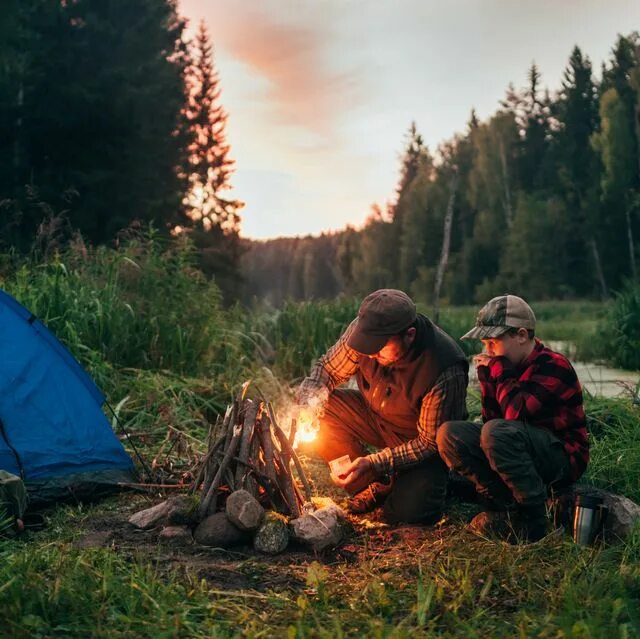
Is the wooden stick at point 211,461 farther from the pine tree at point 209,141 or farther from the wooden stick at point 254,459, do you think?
the pine tree at point 209,141

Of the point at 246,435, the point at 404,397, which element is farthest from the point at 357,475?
the point at 246,435

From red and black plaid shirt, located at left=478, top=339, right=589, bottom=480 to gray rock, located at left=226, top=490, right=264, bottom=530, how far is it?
1.31 m

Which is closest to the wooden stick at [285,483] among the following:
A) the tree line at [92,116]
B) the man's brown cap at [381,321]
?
the man's brown cap at [381,321]

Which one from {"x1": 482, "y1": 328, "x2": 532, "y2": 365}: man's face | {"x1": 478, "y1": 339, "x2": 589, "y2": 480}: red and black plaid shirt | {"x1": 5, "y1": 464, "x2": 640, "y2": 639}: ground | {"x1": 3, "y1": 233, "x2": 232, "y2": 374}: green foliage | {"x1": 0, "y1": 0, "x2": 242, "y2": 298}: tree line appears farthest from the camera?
{"x1": 0, "y1": 0, "x2": 242, "y2": 298}: tree line

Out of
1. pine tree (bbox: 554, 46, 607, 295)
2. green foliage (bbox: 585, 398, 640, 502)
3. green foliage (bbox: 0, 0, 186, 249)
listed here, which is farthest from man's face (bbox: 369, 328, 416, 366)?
pine tree (bbox: 554, 46, 607, 295)

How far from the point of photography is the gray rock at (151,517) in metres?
3.86

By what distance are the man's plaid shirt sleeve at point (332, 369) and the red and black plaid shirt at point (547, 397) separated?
895mm

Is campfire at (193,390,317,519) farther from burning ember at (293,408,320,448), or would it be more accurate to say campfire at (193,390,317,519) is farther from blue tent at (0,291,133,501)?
blue tent at (0,291,133,501)

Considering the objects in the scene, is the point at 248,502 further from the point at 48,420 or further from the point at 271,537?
the point at 48,420

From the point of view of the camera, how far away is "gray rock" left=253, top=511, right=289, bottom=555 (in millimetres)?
3613

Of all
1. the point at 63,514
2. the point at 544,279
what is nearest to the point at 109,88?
the point at 63,514

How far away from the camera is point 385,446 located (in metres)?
4.64

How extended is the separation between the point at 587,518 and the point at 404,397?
112 centimetres

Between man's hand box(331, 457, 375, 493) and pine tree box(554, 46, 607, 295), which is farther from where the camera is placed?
pine tree box(554, 46, 607, 295)
